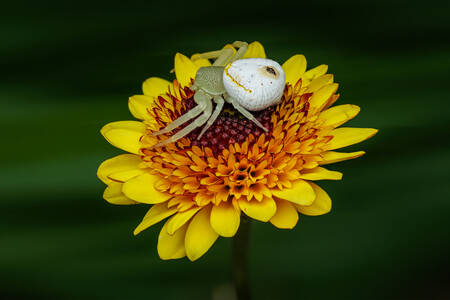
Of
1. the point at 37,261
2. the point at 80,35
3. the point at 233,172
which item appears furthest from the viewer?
the point at 80,35

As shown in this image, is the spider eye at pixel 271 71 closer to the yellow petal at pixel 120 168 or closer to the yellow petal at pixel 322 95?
the yellow petal at pixel 322 95

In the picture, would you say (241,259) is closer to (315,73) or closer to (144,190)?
(144,190)

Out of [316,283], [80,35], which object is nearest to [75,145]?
[80,35]

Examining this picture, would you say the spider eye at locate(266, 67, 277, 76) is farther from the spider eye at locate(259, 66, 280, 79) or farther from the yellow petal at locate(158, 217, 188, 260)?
the yellow petal at locate(158, 217, 188, 260)

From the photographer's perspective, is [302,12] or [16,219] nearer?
[16,219]

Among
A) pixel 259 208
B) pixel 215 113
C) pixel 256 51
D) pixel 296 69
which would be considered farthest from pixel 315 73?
pixel 259 208

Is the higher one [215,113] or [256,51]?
[256,51]

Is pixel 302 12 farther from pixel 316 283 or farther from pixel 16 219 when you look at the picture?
pixel 16 219
